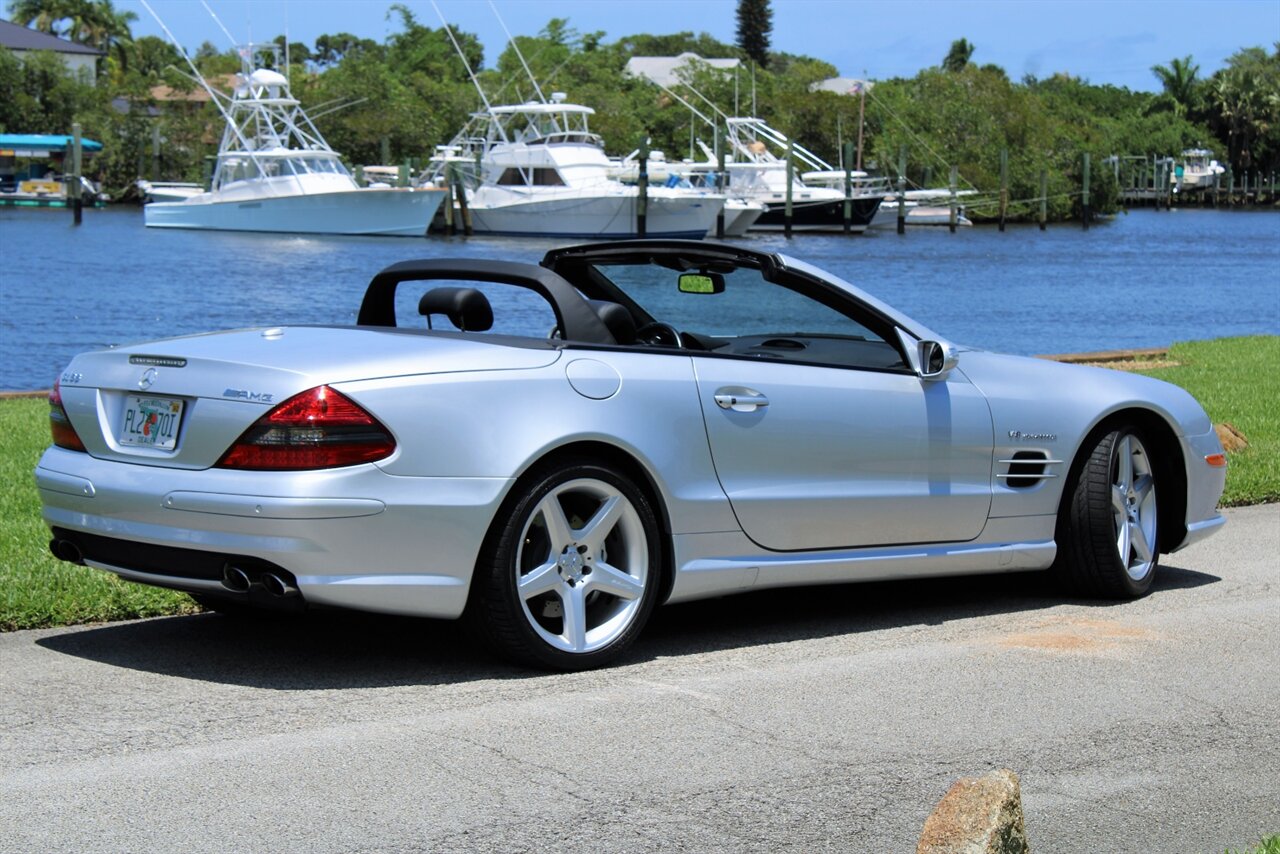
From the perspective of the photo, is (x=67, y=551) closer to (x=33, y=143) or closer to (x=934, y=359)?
(x=934, y=359)

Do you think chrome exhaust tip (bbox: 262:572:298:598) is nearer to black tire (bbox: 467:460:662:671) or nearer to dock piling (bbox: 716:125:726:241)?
black tire (bbox: 467:460:662:671)

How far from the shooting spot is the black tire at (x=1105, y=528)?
277 inches

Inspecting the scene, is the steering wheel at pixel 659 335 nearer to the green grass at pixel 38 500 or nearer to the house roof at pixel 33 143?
the green grass at pixel 38 500

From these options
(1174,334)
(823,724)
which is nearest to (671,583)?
(823,724)

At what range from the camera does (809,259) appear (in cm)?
5909

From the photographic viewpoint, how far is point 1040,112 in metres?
110

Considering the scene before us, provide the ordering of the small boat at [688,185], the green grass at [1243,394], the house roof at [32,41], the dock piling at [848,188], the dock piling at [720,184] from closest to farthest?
the green grass at [1243,394] < the small boat at [688,185] < the dock piling at [720,184] < the dock piling at [848,188] < the house roof at [32,41]

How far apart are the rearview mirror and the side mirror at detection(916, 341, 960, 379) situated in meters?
0.80

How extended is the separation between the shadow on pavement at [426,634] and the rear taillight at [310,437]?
600 millimetres

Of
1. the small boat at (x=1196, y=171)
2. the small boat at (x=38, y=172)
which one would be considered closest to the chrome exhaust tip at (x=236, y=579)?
the small boat at (x=38, y=172)

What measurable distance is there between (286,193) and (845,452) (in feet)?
213

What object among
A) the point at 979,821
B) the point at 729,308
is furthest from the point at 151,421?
the point at 979,821

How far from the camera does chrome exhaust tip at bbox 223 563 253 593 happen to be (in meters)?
5.14

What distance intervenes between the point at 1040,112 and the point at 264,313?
8227 centimetres
